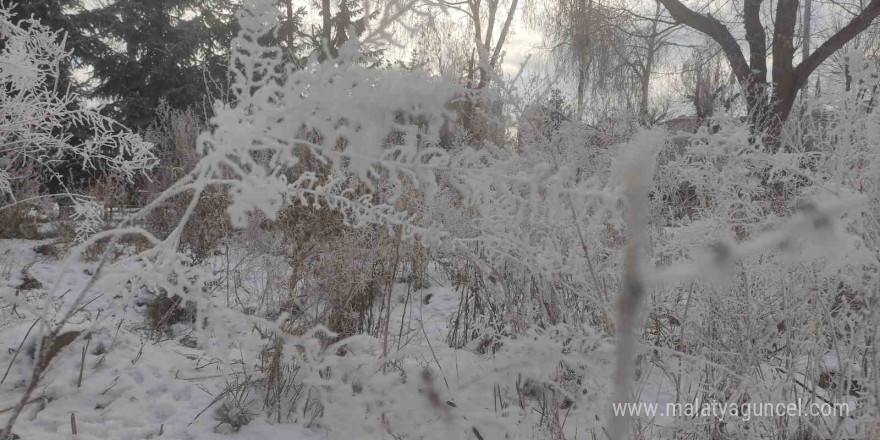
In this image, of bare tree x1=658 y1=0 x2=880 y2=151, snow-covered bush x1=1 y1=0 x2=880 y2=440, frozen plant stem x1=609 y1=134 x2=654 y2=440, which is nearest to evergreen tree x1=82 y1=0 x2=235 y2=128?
bare tree x1=658 y1=0 x2=880 y2=151

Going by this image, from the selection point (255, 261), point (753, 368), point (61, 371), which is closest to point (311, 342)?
point (753, 368)

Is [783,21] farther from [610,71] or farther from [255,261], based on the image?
[255,261]

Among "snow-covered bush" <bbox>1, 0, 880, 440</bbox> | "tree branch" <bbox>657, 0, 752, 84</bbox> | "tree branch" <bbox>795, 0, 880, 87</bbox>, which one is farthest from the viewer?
"tree branch" <bbox>657, 0, 752, 84</bbox>

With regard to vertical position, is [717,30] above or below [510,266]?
above

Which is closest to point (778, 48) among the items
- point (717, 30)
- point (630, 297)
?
point (717, 30)

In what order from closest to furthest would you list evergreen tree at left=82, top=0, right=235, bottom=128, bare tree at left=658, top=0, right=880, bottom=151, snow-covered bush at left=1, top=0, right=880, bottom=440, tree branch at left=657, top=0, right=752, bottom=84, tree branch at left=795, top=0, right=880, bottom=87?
snow-covered bush at left=1, top=0, right=880, bottom=440 < tree branch at left=795, top=0, right=880, bottom=87 < bare tree at left=658, top=0, right=880, bottom=151 < tree branch at left=657, top=0, right=752, bottom=84 < evergreen tree at left=82, top=0, right=235, bottom=128

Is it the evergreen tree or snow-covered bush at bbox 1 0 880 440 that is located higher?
the evergreen tree

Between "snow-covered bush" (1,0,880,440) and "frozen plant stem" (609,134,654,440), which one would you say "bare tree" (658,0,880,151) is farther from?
"frozen plant stem" (609,134,654,440)

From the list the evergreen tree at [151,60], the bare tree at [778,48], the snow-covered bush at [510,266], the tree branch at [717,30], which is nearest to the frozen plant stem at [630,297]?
the snow-covered bush at [510,266]

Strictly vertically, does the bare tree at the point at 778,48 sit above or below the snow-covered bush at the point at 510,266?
above

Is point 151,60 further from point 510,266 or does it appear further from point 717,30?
point 510,266

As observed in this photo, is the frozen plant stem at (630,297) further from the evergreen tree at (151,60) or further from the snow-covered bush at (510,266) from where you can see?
the evergreen tree at (151,60)

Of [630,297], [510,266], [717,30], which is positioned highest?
[717,30]

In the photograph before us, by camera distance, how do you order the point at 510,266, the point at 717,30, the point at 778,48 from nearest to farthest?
1. the point at 510,266
2. the point at 778,48
3. the point at 717,30
